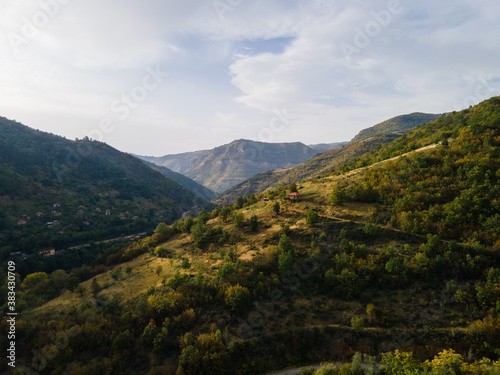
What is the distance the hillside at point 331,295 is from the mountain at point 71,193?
41869mm

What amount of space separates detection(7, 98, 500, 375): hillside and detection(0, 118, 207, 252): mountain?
4187 cm

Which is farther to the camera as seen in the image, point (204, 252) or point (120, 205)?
point (120, 205)

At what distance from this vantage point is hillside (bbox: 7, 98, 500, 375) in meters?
24.9

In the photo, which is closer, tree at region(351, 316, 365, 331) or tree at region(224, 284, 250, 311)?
tree at region(351, 316, 365, 331)

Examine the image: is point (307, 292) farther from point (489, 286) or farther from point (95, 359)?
point (95, 359)

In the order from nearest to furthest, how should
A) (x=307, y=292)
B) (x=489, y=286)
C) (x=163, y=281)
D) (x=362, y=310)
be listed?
(x=489, y=286)
(x=362, y=310)
(x=307, y=292)
(x=163, y=281)

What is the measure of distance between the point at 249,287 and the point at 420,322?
20.9 m

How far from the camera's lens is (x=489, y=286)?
1027 inches

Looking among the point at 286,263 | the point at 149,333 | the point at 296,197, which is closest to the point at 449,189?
the point at 296,197

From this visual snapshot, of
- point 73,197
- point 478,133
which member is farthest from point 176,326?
point 73,197

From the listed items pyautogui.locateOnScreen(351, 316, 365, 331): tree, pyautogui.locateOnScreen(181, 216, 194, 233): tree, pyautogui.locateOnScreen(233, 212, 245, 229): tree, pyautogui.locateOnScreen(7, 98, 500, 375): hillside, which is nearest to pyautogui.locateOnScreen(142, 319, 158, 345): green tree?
pyautogui.locateOnScreen(7, 98, 500, 375): hillside

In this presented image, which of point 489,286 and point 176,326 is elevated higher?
point 489,286

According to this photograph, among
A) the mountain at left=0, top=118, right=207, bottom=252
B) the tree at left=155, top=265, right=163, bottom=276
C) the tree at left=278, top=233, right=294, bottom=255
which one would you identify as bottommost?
the tree at left=155, top=265, right=163, bottom=276

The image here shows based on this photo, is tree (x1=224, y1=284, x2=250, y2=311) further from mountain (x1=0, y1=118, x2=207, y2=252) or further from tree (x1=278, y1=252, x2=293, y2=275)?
mountain (x1=0, y1=118, x2=207, y2=252)
